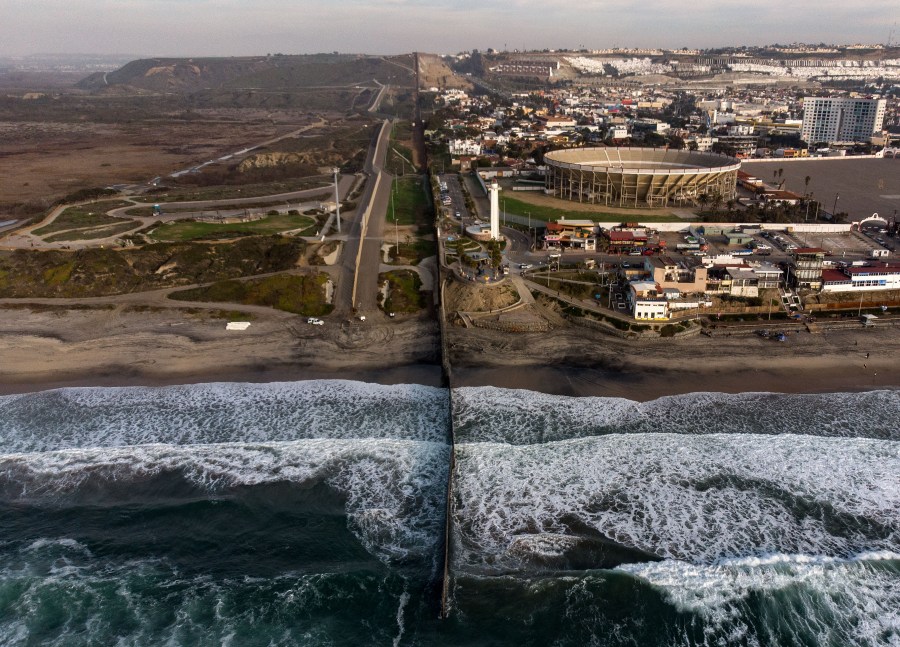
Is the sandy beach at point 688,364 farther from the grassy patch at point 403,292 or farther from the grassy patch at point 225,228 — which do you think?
the grassy patch at point 225,228

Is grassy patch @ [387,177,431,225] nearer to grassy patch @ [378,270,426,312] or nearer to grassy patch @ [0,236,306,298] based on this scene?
grassy patch @ [0,236,306,298]

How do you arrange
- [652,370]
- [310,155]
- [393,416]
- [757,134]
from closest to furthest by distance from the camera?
[393,416]
[652,370]
[310,155]
[757,134]

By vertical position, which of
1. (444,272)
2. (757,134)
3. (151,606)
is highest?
(757,134)

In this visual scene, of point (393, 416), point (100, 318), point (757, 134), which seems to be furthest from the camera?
point (757, 134)

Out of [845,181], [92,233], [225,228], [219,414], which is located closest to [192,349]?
[219,414]

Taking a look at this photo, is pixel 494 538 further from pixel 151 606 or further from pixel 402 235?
pixel 402 235

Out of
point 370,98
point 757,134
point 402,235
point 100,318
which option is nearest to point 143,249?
point 100,318
